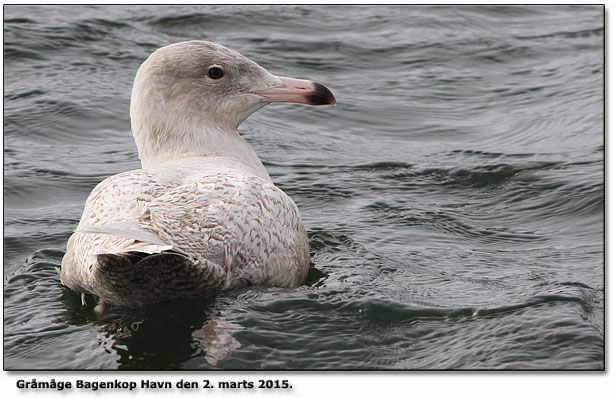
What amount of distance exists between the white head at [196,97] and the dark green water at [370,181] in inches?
40.5

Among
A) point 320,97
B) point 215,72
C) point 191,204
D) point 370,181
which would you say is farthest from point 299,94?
point 370,181

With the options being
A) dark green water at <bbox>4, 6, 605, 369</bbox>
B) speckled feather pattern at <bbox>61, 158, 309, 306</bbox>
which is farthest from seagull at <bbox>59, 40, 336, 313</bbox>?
dark green water at <bbox>4, 6, 605, 369</bbox>

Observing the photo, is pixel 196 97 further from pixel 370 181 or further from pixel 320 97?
pixel 370 181

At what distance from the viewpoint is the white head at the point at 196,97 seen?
Result: 699 cm

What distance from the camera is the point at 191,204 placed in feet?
18.4

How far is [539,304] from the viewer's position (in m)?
5.96

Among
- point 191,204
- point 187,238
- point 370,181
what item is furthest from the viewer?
point 370,181

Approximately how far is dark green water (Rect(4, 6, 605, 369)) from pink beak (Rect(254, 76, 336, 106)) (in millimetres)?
1023

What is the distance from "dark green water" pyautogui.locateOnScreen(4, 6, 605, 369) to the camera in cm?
552

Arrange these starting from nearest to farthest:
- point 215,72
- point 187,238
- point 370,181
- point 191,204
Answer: point 187,238 < point 191,204 < point 215,72 < point 370,181

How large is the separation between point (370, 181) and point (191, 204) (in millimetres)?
3551

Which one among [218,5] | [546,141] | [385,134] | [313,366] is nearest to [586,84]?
[546,141]

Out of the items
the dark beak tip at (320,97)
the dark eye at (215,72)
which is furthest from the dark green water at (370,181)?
the dark eye at (215,72)

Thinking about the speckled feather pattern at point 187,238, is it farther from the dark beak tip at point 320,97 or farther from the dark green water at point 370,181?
the dark beak tip at point 320,97
